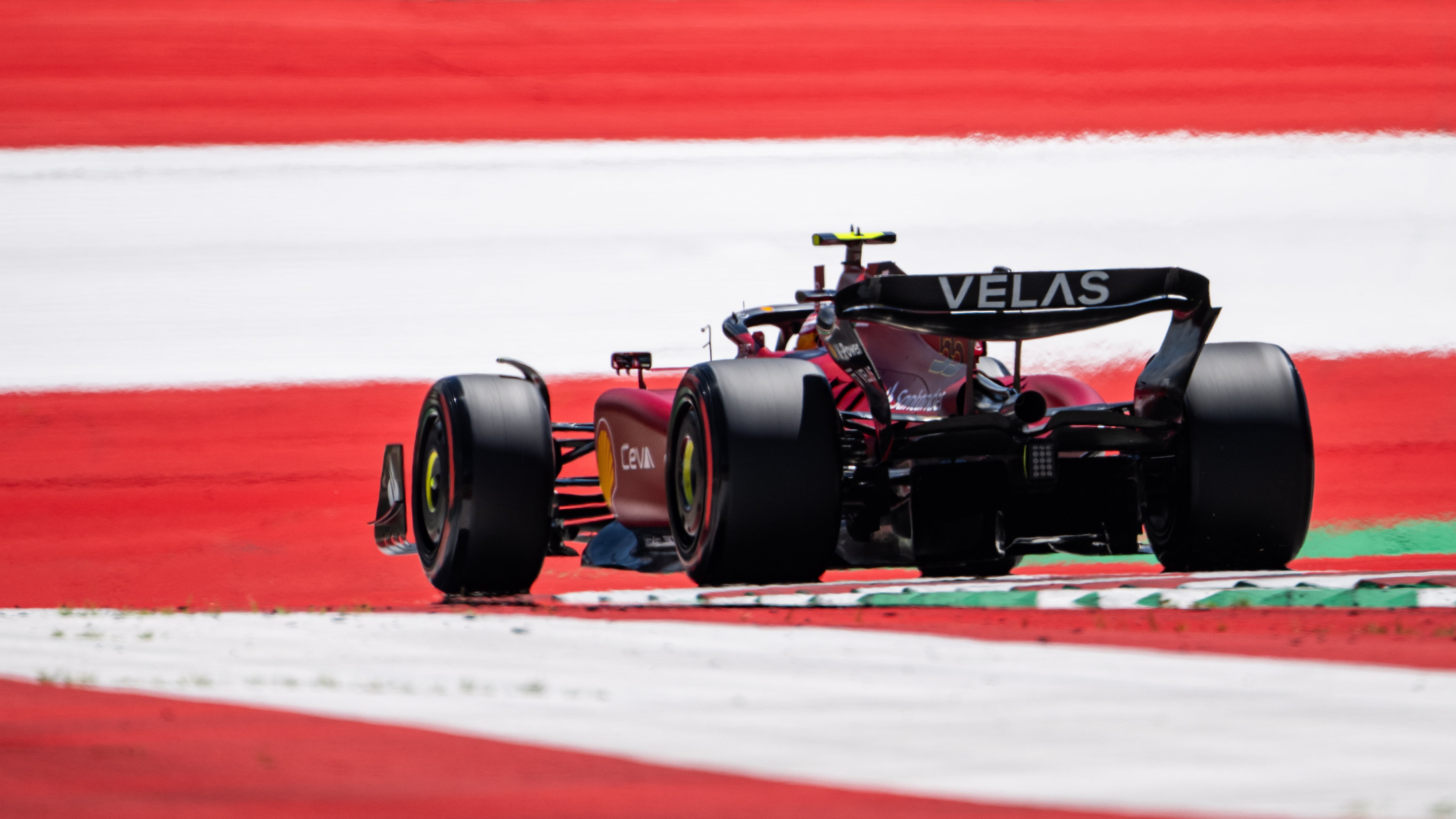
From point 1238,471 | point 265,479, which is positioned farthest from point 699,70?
point 1238,471

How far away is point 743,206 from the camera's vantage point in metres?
16.9

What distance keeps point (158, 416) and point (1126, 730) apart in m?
12.2

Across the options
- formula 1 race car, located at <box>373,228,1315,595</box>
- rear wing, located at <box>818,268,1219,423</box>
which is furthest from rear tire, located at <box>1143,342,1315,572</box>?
rear wing, located at <box>818,268,1219,423</box>

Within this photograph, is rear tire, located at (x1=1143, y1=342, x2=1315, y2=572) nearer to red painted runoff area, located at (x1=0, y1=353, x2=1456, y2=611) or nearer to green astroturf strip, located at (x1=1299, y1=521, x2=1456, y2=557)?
red painted runoff area, located at (x1=0, y1=353, x2=1456, y2=611)

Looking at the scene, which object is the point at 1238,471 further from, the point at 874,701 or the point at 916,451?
the point at 874,701

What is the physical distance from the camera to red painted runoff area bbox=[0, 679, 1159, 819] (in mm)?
2904

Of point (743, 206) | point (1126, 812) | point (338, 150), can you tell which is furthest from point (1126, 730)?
point (338, 150)

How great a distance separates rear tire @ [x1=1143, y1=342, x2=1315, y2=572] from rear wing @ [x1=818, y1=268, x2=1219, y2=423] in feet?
0.85

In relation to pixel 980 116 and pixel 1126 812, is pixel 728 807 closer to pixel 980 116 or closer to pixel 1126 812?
pixel 1126 812

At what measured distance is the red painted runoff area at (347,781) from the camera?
9.53 ft

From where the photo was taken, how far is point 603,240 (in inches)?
651

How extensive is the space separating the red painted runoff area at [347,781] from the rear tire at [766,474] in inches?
113

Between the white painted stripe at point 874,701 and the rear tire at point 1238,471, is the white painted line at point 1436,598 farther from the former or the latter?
the white painted stripe at point 874,701

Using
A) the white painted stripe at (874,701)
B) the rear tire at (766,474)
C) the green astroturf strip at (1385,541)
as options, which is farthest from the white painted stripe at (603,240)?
the white painted stripe at (874,701)
